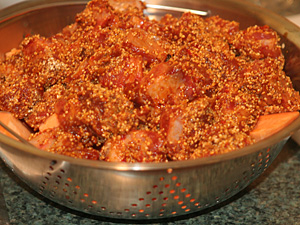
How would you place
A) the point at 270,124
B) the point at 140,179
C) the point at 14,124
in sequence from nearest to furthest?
1. the point at 140,179
2. the point at 270,124
3. the point at 14,124

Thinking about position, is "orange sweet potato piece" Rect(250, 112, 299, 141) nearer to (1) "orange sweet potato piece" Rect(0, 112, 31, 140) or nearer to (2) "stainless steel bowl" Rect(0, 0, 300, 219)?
(2) "stainless steel bowl" Rect(0, 0, 300, 219)

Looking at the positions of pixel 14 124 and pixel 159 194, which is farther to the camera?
pixel 14 124

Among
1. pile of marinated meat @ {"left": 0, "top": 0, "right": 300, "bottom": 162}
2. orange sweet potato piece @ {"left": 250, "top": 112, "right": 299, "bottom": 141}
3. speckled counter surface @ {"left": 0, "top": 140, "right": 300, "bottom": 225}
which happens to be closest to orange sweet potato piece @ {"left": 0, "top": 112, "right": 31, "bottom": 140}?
pile of marinated meat @ {"left": 0, "top": 0, "right": 300, "bottom": 162}

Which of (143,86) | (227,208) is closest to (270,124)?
(227,208)

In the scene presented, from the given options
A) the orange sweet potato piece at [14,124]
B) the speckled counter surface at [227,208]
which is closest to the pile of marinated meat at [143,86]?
the orange sweet potato piece at [14,124]

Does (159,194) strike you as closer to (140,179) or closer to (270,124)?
(140,179)

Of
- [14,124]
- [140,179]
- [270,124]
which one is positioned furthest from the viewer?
[14,124]

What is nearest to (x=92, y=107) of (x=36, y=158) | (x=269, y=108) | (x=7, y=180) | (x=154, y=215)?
(x=36, y=158)
